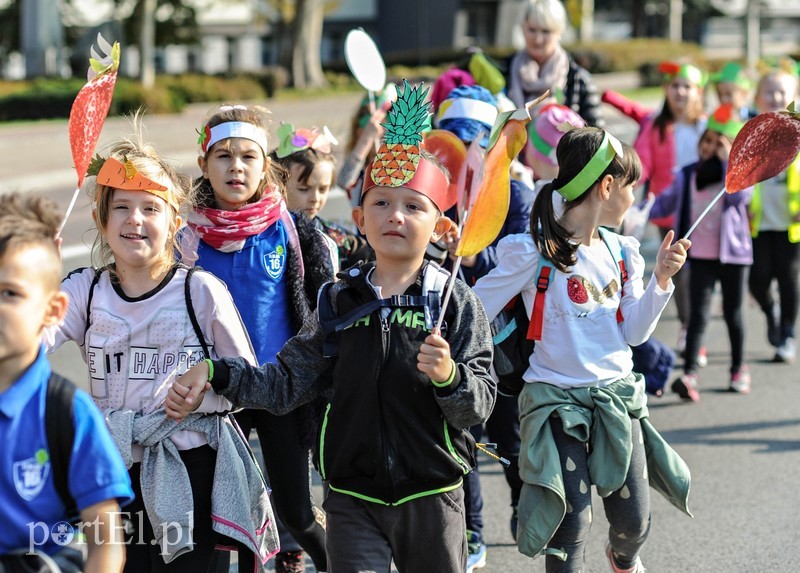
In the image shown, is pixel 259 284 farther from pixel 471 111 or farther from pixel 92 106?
pixel 471 111

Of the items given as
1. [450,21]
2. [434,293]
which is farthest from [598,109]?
[450,21]

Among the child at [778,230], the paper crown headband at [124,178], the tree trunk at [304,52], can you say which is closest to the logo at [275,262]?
the paper crown headband at [124,178]

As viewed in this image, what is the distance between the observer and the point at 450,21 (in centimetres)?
5081

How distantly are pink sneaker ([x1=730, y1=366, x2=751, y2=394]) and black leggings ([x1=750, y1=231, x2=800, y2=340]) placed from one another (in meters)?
0.77

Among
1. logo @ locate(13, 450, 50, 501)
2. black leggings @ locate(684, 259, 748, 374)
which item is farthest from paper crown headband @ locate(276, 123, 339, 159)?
black leggings @ locate(684, 259, 748, 374)

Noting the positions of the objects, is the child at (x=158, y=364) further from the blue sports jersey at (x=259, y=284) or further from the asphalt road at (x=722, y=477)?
the blue sports jersey at (x=259, y=284)

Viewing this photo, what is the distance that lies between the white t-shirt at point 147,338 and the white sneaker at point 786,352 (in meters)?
5.68

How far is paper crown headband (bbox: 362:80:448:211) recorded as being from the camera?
3.45 m

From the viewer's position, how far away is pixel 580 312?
402cm

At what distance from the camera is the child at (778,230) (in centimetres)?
782

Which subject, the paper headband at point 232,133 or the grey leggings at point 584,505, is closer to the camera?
the grey leggings at point 584,505

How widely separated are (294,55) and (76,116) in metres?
36.3

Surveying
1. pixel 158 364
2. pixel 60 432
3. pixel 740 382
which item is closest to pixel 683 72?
pixel 740 382

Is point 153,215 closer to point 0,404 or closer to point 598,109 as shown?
point 0,404
